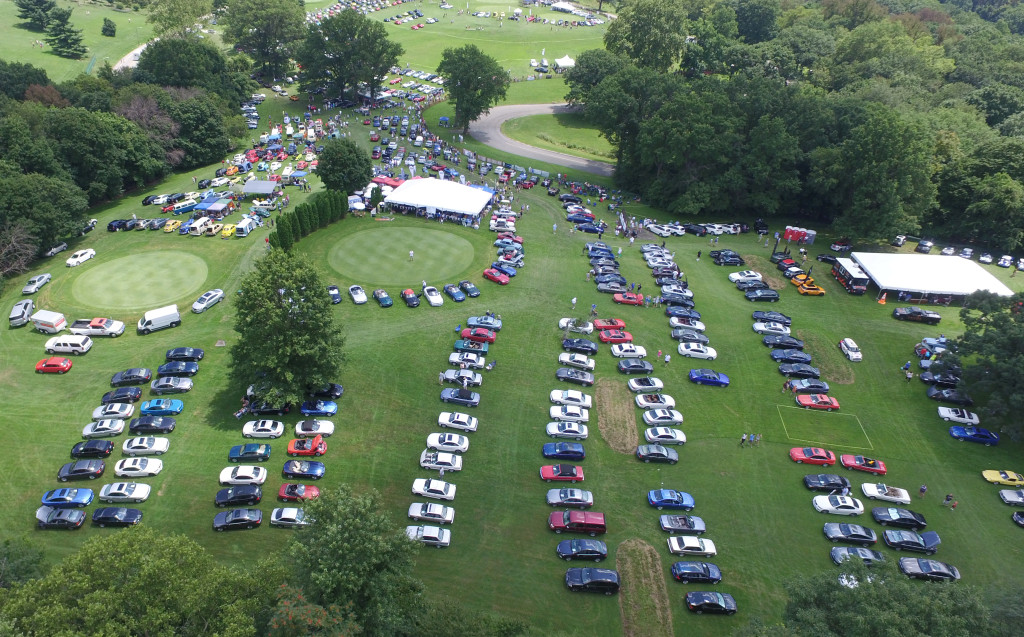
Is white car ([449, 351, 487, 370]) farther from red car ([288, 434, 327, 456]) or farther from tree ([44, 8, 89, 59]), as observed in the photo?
tree ([44, 8, 89, 59])

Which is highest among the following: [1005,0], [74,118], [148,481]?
[1005,0]

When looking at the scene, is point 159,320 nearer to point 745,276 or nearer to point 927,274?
point 745,276

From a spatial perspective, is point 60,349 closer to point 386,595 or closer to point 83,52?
point 386,595

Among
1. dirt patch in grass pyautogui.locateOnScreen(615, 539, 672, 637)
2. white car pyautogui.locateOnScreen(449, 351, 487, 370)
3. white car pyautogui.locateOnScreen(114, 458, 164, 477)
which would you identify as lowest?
white car pyautogui.locateOnScreen(114, 458, 164, 477)

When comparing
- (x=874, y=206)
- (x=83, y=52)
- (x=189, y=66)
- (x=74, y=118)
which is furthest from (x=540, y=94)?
A: (x=83, y=52)

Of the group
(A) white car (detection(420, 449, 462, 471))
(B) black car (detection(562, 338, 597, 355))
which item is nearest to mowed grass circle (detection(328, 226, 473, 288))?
(B) black car (detection(562, 338, 597, 355))

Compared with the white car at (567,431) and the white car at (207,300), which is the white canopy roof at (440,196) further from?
the white car at (567,431)
